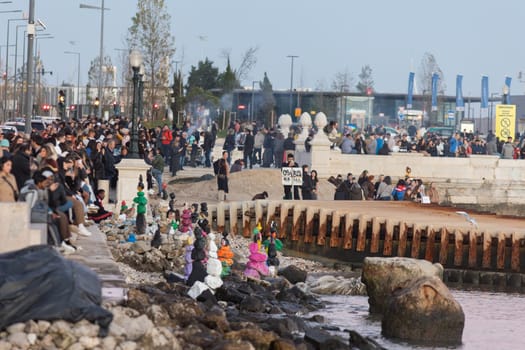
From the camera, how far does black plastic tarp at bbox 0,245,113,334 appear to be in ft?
48.0

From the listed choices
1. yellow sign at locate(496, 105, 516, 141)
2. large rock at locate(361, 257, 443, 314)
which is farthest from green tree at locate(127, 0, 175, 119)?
large rock at locate(361, 257, 443, 314)

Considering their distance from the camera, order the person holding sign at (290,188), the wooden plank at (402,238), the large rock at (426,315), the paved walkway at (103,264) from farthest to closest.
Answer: the person holding sign at (290,188)
the wooden plank at (402,238)
the large rock at (426,315)
the paved walkway at (103,264)

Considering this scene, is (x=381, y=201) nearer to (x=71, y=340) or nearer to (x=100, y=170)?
(x=100, y=170)

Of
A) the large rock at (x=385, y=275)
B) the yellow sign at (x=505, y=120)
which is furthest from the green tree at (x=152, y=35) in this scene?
the large rock at (x=385, y=275)

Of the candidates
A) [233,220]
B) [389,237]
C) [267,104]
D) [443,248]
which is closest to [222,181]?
[233,220]

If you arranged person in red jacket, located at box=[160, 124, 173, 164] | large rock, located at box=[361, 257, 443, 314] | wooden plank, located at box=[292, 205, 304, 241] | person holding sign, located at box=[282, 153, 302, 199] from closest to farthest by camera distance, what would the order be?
large rock, located at box=[361, 257, 443, 314] → wooden plank, located at box=[292, 205, 304, 241] → person holding sign, located at box=[282, 153, 302, 199] → person in red jacket, located at box=[160, 124, 173, 164]

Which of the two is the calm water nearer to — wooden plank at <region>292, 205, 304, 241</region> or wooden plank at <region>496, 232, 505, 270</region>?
wooden plank at <region>496, 232, 505, 270</region>

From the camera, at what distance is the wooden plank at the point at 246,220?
3700cm

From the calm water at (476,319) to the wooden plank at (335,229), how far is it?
5870mm

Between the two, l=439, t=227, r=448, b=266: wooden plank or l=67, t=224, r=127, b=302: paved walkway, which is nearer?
l=67, t=224, r=127, b=302: paved walkway

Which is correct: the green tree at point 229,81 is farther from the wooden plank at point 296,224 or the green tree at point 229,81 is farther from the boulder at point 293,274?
the boulder at point 293,274

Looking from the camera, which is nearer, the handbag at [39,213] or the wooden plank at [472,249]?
the handbag at [39,213]

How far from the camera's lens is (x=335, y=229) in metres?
35.9

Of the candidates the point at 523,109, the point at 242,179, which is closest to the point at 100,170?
the point at 242,179
